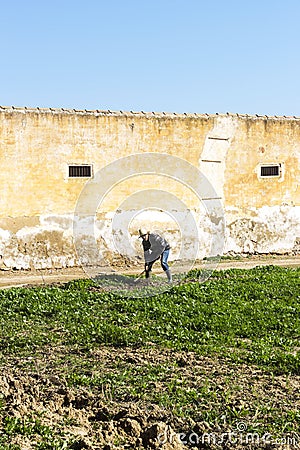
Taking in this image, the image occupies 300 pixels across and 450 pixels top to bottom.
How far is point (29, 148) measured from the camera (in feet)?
51.5

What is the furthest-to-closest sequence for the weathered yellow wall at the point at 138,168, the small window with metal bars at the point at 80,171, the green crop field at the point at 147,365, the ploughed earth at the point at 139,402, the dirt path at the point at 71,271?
the small window with metal bars at the point at 80,171
the weathered yellow wall at the point at 138,168
the dirt path at the point at 71,271
the green crop field at the point at 147,365
the ploughed earth at the point at 139,402

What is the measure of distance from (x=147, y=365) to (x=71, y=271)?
342 inches

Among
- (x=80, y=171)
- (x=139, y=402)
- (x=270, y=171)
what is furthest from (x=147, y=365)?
(x=270, y=171)

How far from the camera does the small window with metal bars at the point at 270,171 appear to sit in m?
18.0

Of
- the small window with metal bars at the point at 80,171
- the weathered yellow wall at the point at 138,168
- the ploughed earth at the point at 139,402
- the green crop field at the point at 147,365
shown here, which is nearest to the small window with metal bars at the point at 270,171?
the weathered yellow wall at the point at 138,168

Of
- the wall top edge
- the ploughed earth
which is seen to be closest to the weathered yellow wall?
the wall top edge

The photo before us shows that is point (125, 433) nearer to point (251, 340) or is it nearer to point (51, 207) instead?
point (251, 340)

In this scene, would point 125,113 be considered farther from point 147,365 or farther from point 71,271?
point 147,365

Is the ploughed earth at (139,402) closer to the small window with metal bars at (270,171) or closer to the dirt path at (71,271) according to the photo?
the dirt path at (71,271)

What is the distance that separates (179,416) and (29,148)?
11109 millimetres

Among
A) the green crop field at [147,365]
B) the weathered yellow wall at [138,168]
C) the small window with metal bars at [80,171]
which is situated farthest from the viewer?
the small window with metal bars at [80,171]

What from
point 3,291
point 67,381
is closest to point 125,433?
point 67,381

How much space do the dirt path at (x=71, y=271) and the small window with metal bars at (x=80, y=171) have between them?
242 centimetres

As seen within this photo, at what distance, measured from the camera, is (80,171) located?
53.2ft
